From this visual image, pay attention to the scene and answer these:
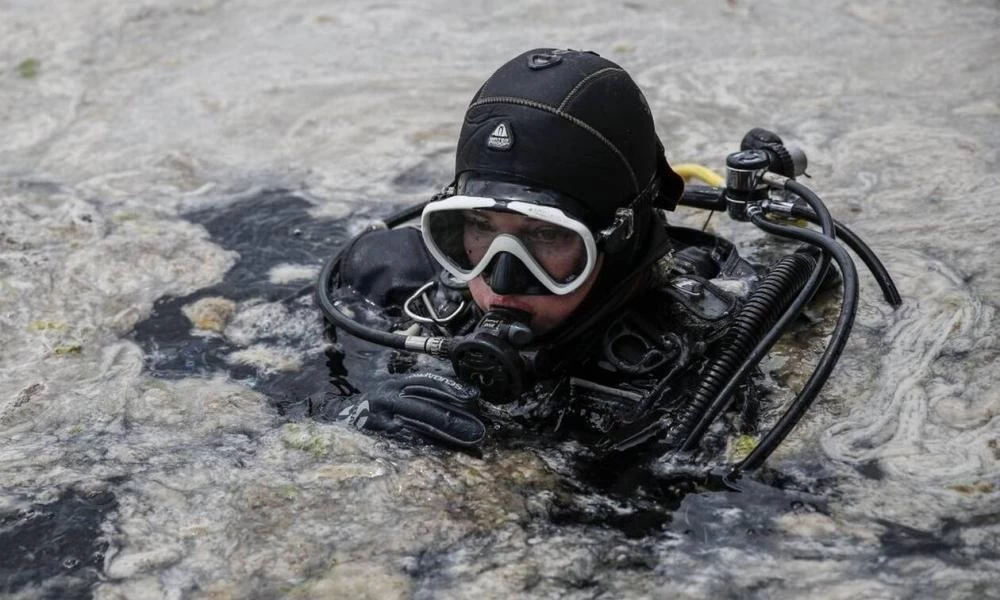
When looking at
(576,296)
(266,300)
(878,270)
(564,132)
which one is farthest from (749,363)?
(266,300)

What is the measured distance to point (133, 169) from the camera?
5.03m

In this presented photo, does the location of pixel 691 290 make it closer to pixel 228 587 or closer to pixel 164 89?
pixel 228 587

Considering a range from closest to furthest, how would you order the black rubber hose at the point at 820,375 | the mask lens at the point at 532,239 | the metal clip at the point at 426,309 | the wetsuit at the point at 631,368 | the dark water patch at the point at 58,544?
the dark water patch at the point at 58,544, the black rubber hose at the point at 820,375, the mask lens at the point at 532,239, the wetsuit at the point at 631,368, the metal clip at the point at 426,309

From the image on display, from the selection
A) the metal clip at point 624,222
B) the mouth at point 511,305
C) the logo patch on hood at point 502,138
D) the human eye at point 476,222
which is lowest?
the mouth at point 511,305

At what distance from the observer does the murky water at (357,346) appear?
8.14 feet

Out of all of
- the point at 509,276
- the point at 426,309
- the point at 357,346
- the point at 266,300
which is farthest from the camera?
the point at 266,300

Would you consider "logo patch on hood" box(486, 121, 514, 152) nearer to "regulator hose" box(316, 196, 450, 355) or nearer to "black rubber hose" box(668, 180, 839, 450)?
"regulator hose" box(316, 196, 450, 355)

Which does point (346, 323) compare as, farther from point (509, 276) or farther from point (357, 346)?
point (509, 276)

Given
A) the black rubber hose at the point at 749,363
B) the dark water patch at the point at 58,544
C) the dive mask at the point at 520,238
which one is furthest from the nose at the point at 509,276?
the dark water patch at the point at 58,544

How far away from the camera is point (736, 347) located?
9.85 ft

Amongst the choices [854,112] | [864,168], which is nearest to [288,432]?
[864,168]

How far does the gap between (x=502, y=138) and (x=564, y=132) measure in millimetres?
163

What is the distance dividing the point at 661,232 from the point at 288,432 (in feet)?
3.94

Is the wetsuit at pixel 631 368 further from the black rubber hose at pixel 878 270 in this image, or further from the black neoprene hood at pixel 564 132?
the black rubber hose at pixel 878 270
